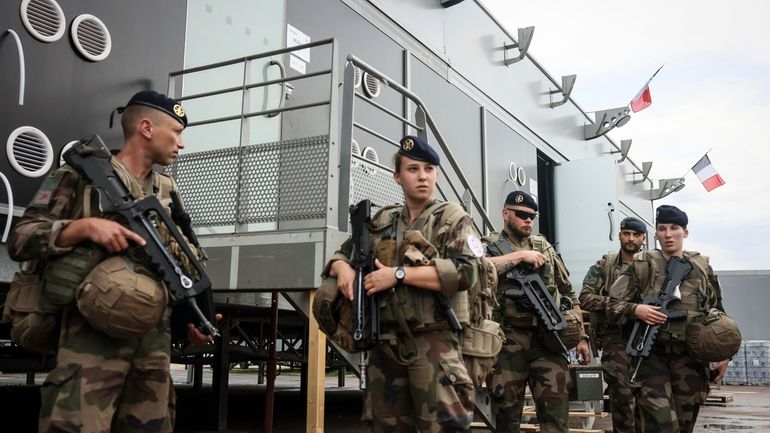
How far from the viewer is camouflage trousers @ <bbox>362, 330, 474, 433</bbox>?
279 cm

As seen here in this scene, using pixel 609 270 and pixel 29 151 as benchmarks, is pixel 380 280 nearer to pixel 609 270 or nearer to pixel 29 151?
pixel 29 151

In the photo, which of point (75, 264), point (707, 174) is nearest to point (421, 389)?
point (75, 264)

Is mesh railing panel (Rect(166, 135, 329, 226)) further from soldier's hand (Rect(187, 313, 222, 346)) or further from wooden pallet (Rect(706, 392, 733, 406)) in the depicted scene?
wooden pallet (Rect(706, 392, 733, 406))

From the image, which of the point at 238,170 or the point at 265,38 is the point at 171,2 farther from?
the point at 238,170

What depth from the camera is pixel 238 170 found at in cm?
459

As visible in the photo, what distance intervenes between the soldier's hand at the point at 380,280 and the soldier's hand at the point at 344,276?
0.09 m

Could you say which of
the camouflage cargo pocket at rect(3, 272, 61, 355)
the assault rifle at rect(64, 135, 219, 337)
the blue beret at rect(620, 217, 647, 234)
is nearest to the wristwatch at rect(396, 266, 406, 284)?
the assault rifle at rect(64, 135, 219, 337)

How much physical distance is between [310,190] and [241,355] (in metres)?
4.00

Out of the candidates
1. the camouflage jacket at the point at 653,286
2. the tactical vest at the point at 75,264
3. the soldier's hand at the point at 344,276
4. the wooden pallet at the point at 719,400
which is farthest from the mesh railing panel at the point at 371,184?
the wooden pallet at the point at 719,400

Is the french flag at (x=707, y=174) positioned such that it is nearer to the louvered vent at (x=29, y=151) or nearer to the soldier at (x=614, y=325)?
the soldier at (x=614, y=325)

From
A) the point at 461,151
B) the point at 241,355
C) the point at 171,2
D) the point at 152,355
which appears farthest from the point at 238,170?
the point at 461,151

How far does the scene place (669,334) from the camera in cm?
446

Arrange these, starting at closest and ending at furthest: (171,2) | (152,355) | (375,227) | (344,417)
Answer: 1. (152,355)
2. (375,227)
3. (171,2)
4. (344,417)

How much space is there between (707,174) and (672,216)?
9.65 meters
